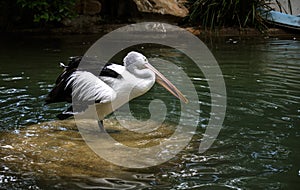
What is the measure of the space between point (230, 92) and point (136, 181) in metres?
2.66

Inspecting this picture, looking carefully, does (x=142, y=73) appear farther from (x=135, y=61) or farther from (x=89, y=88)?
(x=89, y=88)

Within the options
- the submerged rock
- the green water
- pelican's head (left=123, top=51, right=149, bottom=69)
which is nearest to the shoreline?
the green water

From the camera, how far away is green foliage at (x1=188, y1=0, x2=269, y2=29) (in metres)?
10.4

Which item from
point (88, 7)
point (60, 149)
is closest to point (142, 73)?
point (60, 149)

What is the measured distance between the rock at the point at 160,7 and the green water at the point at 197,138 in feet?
10.5

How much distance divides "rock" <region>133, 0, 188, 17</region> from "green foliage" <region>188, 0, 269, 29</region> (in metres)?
0.31

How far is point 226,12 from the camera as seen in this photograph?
→ 1051 centimetres

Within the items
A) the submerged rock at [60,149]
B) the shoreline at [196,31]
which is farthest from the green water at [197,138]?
the shoreline at [196,31]

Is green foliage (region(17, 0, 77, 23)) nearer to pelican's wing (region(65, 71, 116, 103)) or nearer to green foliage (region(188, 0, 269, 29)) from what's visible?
green foliage (region(188, 0, 269, 29))

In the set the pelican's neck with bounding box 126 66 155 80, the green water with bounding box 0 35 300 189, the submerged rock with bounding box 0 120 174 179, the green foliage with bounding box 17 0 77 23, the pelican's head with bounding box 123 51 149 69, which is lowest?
the submerged rock with bounding box 0 120 174 179

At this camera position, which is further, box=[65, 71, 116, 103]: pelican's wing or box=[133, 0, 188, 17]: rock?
box=[133, 0, 188, 17]: rock

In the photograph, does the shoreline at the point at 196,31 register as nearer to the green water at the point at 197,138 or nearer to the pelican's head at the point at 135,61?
the green water at the point at 197,138

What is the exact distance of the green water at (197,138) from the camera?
10.1 ft

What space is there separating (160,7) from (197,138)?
6.98m
